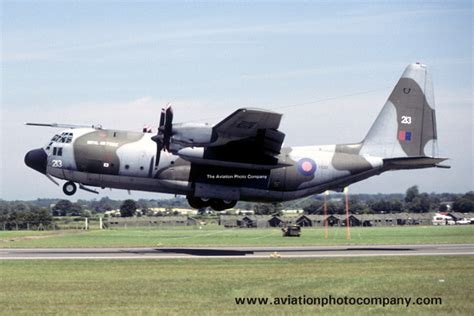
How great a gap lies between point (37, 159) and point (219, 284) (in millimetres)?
17592

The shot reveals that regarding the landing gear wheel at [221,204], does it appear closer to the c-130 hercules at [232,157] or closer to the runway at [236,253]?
the c-130 hercules at [232,157]

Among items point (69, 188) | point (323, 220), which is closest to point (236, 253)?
point (69, 188)

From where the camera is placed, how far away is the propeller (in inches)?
1431

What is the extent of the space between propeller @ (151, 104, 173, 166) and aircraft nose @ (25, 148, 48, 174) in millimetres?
6226

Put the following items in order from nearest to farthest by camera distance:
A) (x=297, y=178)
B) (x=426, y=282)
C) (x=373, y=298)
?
(x=373, y=298) < (x=426, y=282) < (x=297, y=178)

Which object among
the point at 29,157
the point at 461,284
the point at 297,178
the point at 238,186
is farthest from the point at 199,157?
the point at 461,284

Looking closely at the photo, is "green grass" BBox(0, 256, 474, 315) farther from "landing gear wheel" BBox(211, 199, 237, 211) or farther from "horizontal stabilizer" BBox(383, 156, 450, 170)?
"horizontal stabilizer" BBox(383, 156, 450, 170)

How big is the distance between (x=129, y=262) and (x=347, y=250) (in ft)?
42.0

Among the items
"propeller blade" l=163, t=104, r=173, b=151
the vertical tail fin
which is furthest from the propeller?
the vertical tail fin

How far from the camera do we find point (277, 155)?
39.3m

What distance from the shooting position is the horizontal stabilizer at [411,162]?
4050cm

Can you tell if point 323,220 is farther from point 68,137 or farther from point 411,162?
point 68,137

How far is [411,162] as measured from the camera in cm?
4109

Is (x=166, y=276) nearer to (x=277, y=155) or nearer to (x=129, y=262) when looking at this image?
(x=129, y=262)
